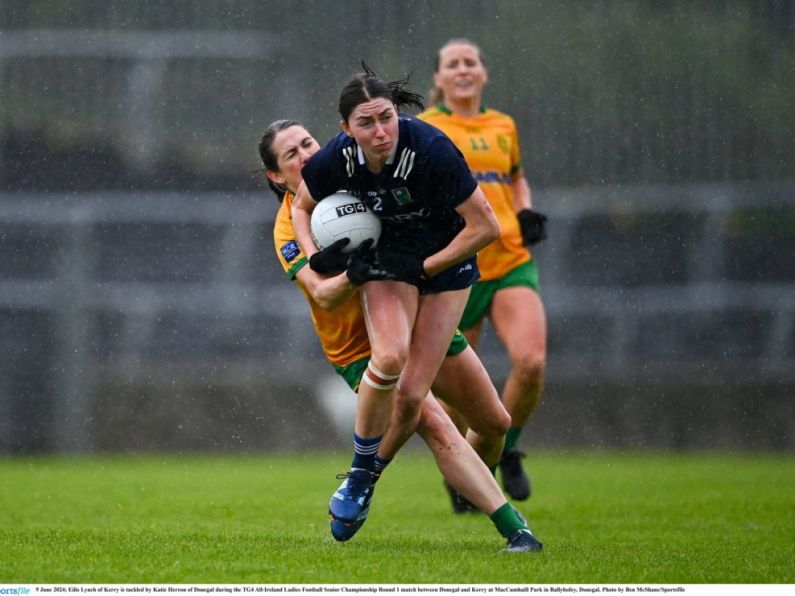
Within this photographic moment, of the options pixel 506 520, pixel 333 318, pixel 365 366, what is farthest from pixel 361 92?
pixel 506 520

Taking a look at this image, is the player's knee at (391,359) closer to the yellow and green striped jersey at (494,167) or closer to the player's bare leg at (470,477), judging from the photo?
the player's bare leg at (470,477)

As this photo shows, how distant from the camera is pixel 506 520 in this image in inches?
185

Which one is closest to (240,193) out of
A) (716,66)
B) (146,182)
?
(146,182)

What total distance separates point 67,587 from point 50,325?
801 cm

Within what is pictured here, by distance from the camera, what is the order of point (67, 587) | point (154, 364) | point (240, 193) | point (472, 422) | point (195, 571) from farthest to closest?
1. point (240, 193)
2. point (154, 364)
3. point (472, 422)
4. point (195, 571)
5. point (67, 587)

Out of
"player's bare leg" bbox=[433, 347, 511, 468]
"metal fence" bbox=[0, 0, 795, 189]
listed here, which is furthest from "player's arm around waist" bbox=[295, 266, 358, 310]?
"metal fence" bbox=[0, 0, 795, 189]

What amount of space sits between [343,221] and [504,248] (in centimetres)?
215

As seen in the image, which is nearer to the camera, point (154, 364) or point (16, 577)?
point (16, 577)

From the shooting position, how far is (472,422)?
17.4 feet

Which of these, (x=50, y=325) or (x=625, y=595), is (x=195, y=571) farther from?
(x=50, y=325)

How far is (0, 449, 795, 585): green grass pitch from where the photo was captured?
4219mm

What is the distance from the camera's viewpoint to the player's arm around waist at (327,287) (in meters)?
4.75

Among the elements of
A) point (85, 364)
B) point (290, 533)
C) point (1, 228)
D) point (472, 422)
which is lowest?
point (85, 364)

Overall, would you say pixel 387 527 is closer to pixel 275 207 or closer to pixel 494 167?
pixel 494 167
